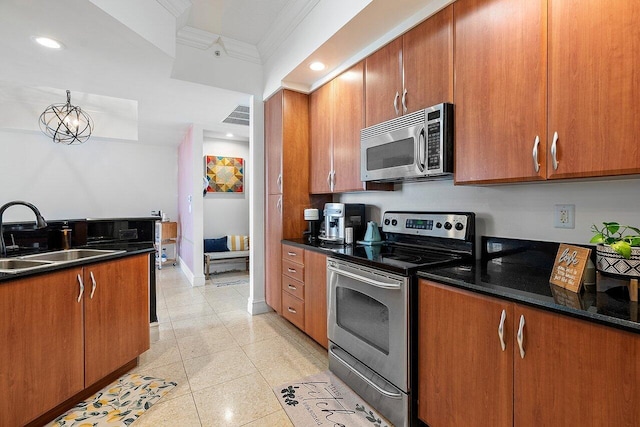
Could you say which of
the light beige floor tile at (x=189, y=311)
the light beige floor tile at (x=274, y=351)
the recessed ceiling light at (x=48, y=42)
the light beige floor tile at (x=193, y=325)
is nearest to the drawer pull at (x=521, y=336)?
the light beige floor tile at (x=274, y=351)

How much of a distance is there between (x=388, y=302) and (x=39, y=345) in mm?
1845

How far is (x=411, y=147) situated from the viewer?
1.89 m

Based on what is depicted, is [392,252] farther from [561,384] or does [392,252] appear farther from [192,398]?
[192,398]

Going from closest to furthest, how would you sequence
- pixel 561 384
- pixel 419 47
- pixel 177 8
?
pixel 561 384 < pixel 419 47 < pixel 177 8

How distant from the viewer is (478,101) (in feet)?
5.12

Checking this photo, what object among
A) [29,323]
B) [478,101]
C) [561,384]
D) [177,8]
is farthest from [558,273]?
[177,8]

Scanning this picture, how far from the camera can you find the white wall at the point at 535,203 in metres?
1.38

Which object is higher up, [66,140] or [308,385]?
[66,140]

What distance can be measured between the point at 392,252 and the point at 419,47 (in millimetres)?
1317

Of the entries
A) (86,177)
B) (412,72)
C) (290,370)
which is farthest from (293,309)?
(86,177)

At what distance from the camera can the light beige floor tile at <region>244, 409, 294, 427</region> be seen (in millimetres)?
1696

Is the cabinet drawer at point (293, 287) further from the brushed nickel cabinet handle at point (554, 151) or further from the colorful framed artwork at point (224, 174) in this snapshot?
the colorful framed artwork at point (224, 174)

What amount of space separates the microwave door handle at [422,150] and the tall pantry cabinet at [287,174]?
1.47 meters

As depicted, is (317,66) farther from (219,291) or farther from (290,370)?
(219,291)
